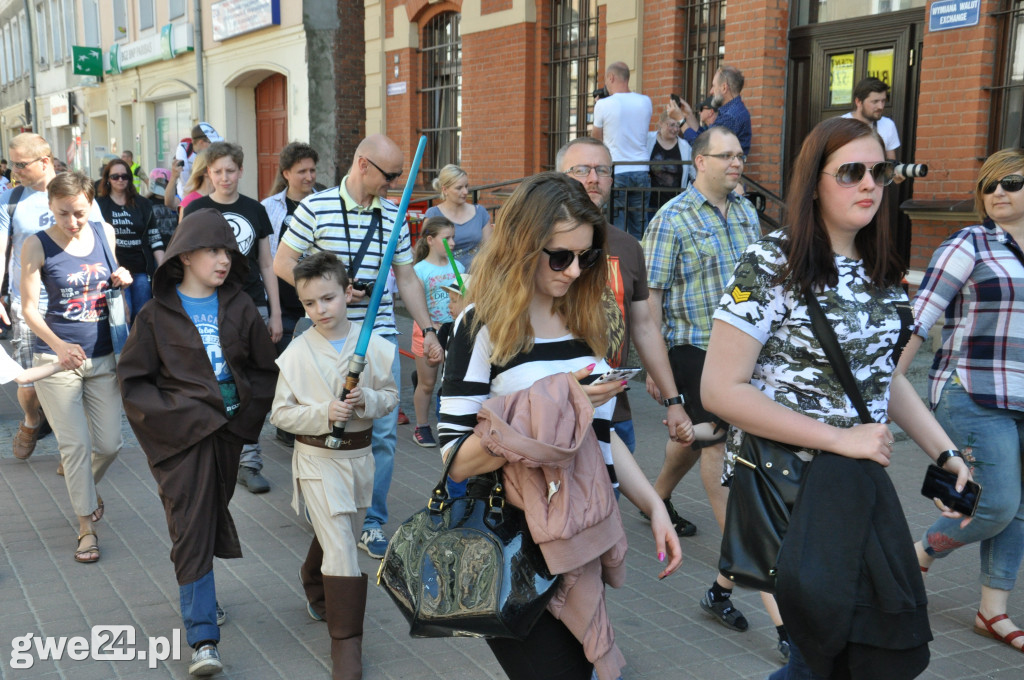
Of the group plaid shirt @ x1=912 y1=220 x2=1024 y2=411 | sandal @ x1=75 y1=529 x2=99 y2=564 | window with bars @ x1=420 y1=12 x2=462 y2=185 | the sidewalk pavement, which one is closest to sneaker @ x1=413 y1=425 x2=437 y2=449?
the sidewalk pavement

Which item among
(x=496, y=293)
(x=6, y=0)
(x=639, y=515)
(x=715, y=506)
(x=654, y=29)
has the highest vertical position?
(x=6, y=0)

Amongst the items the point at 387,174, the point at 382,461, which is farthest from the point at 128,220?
the point at 382,461

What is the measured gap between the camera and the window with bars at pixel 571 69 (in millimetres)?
11992

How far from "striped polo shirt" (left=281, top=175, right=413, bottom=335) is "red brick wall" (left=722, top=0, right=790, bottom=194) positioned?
5.78 metres

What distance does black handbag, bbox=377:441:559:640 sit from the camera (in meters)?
2.33

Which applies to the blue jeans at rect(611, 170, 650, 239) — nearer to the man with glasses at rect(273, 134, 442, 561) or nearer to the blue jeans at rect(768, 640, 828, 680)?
the man with glasses at rect(273, 134, 442, 561)

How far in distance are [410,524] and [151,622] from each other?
91.8 inches

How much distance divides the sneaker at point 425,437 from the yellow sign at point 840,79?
5322 mm

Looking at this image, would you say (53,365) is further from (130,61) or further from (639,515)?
(130,61)

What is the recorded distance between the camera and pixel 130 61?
2491 centimetres

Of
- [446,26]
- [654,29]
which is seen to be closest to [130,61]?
[446,26]

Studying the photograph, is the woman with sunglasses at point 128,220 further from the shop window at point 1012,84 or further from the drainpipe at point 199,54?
the drainpipe at point 199,54

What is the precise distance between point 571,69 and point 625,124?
9.25 ft

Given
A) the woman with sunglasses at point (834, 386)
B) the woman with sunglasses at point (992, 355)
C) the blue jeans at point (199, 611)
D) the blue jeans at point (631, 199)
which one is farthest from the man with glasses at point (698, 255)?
the blue jeans at point (631, 199)
